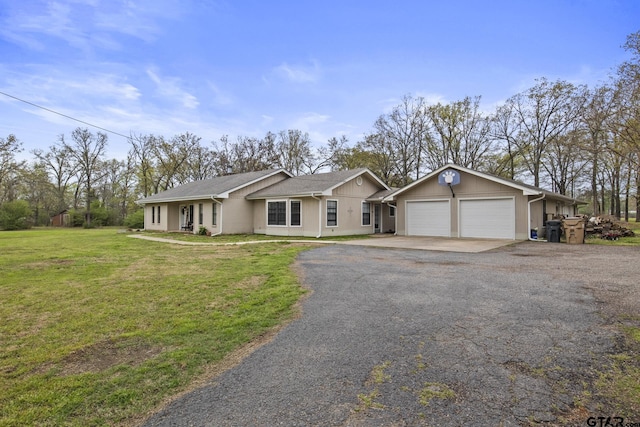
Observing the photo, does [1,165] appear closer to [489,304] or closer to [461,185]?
[461,185]

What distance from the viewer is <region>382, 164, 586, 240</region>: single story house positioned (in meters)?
14.5

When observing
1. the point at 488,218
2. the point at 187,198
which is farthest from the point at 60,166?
the point at 488,218

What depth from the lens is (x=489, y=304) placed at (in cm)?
476

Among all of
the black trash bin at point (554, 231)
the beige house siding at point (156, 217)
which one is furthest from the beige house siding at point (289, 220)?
the black trash bin at point (554, 231)

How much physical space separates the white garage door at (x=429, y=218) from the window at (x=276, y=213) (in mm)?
6607

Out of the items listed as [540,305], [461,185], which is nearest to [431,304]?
[540,305]

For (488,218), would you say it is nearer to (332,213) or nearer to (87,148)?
(332,213)

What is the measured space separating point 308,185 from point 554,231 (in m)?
11.3

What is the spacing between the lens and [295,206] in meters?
17.4

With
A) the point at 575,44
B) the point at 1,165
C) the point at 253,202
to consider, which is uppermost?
the point at 575,44

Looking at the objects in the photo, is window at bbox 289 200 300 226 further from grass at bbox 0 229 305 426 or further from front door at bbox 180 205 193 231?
grass at bbox 0 229 305 426

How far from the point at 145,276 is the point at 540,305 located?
7.23 meters

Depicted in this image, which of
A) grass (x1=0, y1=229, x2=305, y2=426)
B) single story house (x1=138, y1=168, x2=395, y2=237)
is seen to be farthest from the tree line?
grass (x1=0, y1=229, x2=305, y2=426)

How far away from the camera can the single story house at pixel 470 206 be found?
1446 centimetres
